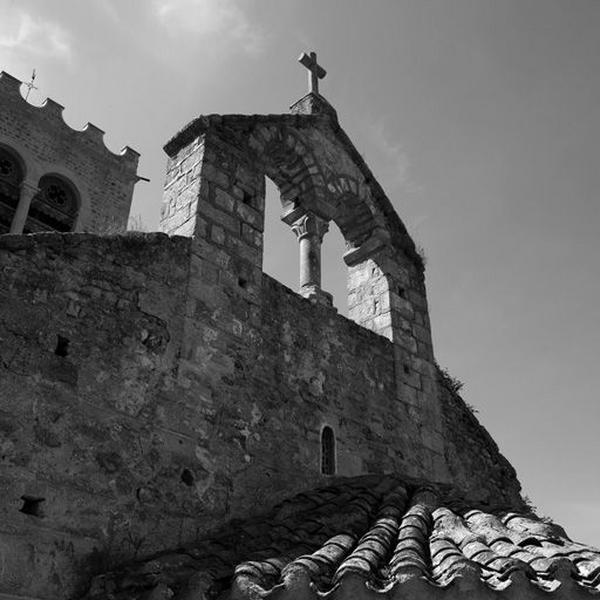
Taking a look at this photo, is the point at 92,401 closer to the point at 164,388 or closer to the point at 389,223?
the point at 164,388

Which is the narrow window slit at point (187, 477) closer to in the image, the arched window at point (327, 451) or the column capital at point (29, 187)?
the arched window at point (327, 451)

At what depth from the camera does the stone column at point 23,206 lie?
20234 millimetres

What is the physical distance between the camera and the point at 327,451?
19.8 feet

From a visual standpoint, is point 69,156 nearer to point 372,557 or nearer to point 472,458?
point 472,458

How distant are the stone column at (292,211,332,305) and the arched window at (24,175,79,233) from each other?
1574 centimetres

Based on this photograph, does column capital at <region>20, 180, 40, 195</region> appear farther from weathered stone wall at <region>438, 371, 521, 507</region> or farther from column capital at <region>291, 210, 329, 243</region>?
weathered stone wall at <region>438, 371, 521, 507</region>

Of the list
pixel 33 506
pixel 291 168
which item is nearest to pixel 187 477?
pixel 33 506

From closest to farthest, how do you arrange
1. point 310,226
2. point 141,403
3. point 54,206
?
point 141,403 → point 310,226 → point 54,206

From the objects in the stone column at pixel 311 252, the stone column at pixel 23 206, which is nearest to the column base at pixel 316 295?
the stone column at pixel 311 252

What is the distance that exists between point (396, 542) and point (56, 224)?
806 inches

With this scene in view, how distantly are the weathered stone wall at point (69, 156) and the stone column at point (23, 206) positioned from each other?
7.0 inches

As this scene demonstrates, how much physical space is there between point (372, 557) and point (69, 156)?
2269 centimetres

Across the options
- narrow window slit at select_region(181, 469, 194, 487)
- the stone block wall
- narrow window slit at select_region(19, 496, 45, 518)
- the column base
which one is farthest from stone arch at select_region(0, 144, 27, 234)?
narrow window slit at select_region(19, 496, 45, 518)

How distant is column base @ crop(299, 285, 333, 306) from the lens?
22.4ft
